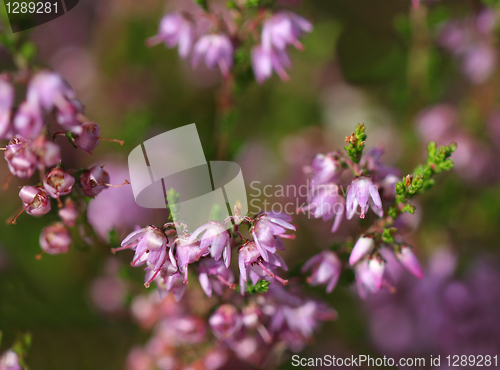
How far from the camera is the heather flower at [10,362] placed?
5.27ft

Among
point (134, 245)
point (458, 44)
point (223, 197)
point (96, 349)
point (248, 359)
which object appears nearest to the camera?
point (134, 245)

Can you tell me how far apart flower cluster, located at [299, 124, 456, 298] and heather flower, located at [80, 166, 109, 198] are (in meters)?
0.71

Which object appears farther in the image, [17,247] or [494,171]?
[494,171]

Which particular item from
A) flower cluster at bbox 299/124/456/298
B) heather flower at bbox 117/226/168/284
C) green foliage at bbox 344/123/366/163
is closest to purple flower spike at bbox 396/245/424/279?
flower cluster at bbox 299/124/456/298

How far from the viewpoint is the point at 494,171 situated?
8.96ft

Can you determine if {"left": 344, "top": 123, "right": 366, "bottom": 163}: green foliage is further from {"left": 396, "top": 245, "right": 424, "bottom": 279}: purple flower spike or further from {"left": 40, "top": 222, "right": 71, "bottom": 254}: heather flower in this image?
{"left": 40, "top": 222, "right": 71, "bottom": 254}: heather flower

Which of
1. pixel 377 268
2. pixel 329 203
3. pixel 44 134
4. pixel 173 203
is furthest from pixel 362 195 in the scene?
pixel 44 134

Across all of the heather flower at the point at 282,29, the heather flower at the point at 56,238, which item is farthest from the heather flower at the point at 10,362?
the heather flower at the point at 282,29

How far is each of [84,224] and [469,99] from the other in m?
2.61

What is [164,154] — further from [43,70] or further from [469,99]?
[469,99]

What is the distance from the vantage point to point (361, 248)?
143 cm

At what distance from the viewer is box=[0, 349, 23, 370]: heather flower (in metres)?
1.61

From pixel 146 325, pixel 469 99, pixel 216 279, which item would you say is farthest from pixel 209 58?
pixel 469 99
